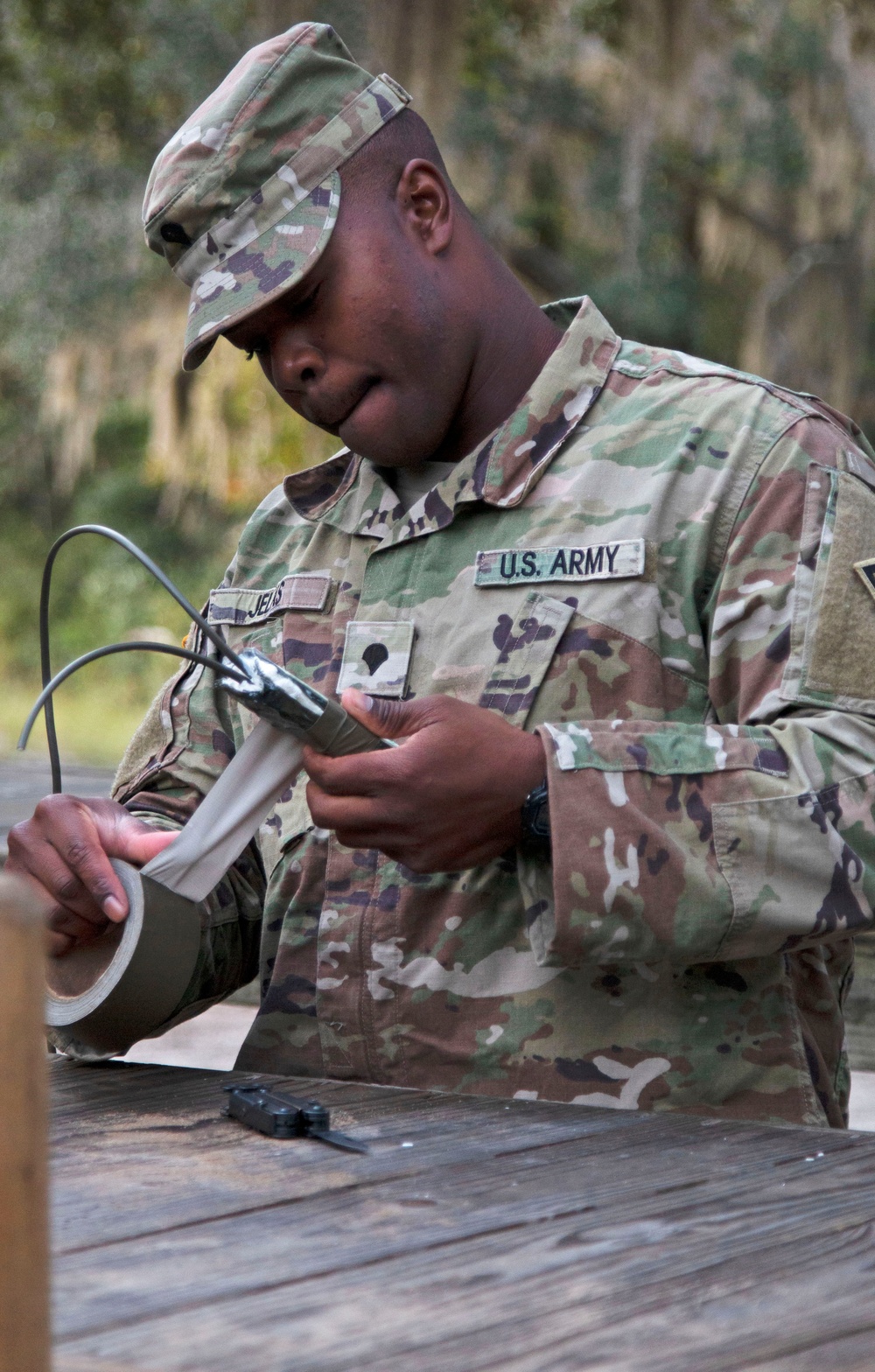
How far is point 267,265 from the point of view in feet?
6.17

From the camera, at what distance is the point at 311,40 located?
1994mm

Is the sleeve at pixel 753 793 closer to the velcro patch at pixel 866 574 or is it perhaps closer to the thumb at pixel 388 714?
the velcro patch at pixel 866 574

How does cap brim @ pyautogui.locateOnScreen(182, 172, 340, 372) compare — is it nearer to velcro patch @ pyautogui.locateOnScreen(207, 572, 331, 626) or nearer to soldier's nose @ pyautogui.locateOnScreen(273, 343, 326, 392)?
soldier's nose @ pyautogui.locateOnScreen(273, 343, 326, 392)

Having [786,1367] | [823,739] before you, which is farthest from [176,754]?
[786,1367]

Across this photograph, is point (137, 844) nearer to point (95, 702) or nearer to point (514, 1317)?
point (514, 1317)

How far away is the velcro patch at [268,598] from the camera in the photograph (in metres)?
2.08

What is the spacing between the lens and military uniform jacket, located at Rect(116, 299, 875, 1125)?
1602 millimetres

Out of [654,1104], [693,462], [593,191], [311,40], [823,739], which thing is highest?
[593,191]

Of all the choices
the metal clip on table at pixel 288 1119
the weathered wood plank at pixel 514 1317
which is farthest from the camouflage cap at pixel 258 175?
the weathered wood plank at pixel 514 1317

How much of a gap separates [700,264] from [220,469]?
3266 millimetres

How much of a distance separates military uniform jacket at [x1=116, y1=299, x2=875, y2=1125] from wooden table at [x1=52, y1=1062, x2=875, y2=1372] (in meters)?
0.19

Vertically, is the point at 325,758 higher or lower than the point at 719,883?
higher

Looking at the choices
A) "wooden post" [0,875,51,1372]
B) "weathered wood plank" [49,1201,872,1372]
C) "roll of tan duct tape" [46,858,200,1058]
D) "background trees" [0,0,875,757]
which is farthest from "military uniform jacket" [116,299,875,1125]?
"background trees" [0,0,875,757]

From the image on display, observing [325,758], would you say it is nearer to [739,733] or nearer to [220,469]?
[739,733]
